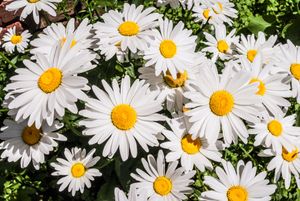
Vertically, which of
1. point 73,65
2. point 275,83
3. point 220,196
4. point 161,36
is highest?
point 161,36

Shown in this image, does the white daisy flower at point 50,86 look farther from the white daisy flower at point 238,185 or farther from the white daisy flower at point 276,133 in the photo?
the white daisy flower at point 276,133

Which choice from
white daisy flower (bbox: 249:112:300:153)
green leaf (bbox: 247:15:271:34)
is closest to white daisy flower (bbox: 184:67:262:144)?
white daisy flower (bbox: 249:112:300:153)

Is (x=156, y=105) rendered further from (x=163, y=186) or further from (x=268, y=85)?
(x=268, y=85)

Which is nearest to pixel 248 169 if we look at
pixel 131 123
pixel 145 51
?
pixel 131 123

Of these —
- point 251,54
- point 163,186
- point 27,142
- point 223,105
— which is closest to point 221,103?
point 223,105

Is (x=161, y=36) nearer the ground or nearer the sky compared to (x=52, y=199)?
nearer the sky

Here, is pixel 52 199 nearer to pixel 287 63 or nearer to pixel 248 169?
pixel 248 169

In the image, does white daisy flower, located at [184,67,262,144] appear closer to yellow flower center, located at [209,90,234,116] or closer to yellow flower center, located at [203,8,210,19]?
yellow flower center, located at [209,90,234,116]

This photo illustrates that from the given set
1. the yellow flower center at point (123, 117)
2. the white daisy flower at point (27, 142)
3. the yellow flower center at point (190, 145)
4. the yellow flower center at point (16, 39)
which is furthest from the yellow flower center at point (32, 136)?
the yellow flower center at point (16, 39)
